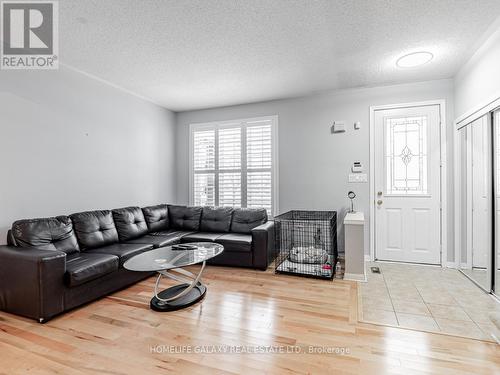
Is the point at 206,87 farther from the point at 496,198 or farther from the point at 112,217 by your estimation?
the point at 496,198

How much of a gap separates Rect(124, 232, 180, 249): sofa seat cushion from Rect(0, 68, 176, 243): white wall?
74 centimetres

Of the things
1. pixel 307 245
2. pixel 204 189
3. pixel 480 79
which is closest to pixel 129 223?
pixel 204 189

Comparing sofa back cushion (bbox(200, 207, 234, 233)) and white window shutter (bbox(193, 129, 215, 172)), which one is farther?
white window shutter (bbox(193, 129, 215, 172))

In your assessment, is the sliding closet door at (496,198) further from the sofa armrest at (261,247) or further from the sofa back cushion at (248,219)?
the sofa back cushion at (248,219)

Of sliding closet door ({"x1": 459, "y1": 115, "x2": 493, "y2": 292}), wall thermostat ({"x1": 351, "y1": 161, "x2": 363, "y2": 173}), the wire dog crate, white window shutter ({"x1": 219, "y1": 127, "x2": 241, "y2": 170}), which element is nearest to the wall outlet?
wall thermostat ({"x1": 351, "y1": 161, "x2": 363, "y2": 173})

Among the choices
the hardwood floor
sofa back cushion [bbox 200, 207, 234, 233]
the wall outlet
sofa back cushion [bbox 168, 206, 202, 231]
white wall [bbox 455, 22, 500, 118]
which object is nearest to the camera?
the hardwood floor

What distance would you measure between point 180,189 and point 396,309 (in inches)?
165

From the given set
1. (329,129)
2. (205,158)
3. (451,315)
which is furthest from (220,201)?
(451,315)

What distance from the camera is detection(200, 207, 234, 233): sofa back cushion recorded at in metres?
4.41

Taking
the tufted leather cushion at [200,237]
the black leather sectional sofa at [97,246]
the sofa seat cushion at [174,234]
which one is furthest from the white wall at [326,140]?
the sofa seat cushion at [174,234]

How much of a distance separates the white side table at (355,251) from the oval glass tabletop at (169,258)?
1659 millimetres

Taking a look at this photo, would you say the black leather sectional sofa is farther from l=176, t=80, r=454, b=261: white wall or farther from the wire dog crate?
l=176, t=80, r=454, b=261: white wall

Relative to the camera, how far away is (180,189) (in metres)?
5.42

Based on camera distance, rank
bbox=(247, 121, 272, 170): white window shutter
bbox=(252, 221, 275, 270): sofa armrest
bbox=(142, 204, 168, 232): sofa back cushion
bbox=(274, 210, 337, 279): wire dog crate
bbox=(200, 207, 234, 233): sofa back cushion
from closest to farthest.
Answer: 1. bbox=(274, 210, 337, 279): wire dog crate
2. bbox=(252, 221, 275, 270): sofa armrest
3. bbox=(142, 204, 168, 232): sofa back cushion
4. bbox=(200, 207, 234, 233): sofa back cushion
5. bbox=(247, 121, 272, 170): white window shutter
